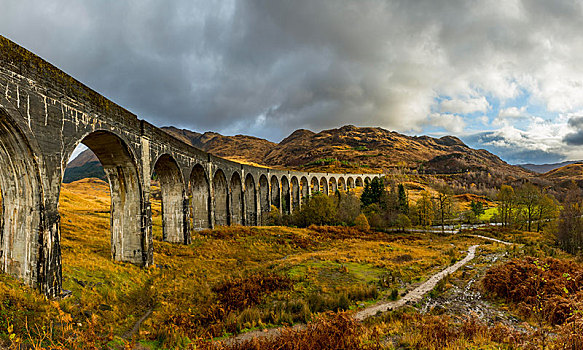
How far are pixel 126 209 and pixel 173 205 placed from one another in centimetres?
527

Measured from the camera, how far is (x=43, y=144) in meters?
8.82

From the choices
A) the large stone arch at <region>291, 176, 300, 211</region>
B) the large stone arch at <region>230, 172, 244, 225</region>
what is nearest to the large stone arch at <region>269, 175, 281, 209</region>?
the large stone arch at <region>291, 176, 300, 211</region>

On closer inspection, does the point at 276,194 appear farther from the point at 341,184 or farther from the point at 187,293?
the point at 341,184

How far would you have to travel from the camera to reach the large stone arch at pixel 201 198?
77.7ft

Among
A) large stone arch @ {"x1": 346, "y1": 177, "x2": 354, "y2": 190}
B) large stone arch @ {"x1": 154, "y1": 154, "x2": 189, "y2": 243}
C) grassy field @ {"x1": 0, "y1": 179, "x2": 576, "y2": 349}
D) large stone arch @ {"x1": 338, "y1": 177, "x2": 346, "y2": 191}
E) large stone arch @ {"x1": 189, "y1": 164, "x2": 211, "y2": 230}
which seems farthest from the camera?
large stone arch @ {"x1": 346, "y1": 177, "x2": 354, "y2": 190}

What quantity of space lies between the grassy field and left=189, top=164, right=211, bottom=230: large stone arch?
123 inches

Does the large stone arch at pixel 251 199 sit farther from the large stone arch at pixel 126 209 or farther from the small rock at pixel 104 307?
the small rock at pixel 104 307

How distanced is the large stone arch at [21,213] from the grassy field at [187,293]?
1.88ft

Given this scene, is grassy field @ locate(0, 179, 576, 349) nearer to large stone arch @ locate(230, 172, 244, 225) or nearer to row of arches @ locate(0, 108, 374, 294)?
row of arches @ locate(0, 108, 374, 294)

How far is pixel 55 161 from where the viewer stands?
30.3ft

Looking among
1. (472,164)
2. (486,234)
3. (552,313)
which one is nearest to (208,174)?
(552,313)

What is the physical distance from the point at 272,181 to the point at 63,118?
33.1 metres

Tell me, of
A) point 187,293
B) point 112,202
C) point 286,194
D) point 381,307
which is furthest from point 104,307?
point 286,194

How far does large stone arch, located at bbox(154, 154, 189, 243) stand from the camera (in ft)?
63.1
